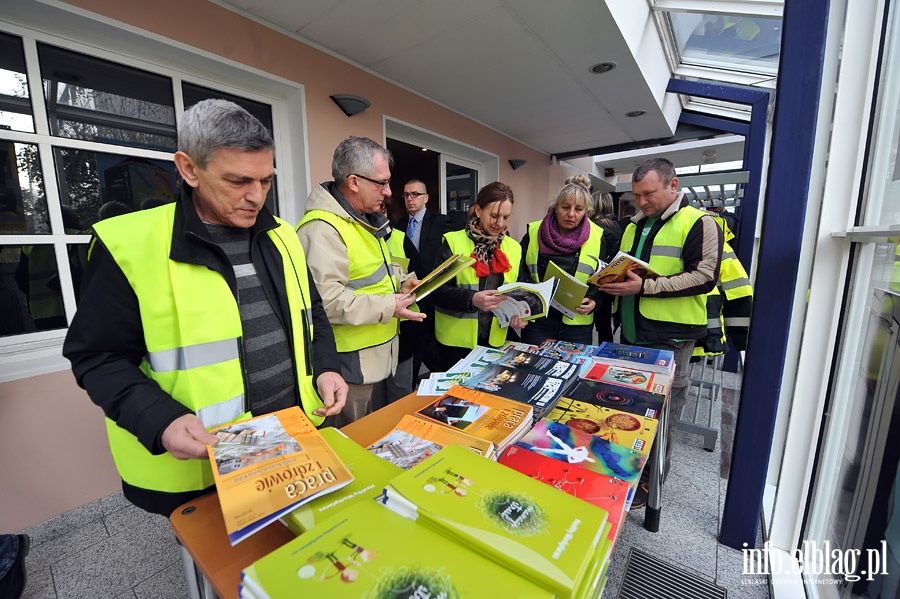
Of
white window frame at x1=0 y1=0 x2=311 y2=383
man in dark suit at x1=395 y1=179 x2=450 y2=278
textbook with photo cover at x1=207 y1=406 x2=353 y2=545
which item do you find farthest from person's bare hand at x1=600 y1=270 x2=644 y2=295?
white window frame at x1=0 y1=0 x2=311 y2=383

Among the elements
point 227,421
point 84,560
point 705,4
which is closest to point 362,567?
point 227,421

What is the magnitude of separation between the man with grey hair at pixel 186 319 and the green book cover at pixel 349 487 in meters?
0.16

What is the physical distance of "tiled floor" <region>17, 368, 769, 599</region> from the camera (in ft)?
5.49

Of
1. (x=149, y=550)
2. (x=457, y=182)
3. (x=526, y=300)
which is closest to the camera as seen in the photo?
(x=526, y=300)

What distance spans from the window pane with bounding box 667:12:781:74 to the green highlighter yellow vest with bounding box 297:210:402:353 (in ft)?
11.9

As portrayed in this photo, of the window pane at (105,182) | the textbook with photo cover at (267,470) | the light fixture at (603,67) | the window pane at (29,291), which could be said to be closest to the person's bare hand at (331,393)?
the textbook with photo cover at (267,470)

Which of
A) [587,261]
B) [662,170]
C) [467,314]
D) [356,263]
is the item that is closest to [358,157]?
[356,263]

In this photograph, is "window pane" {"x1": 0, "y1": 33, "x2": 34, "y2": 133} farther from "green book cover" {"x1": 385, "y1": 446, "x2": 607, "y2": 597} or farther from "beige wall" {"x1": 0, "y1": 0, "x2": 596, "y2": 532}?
"green book cover" {"x1": 385, "y1": 446, "x2": 607, "y2": 597}

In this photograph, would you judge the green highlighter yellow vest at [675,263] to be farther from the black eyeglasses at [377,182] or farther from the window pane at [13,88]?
the window pane at [13,88]

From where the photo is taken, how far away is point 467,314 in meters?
2.12

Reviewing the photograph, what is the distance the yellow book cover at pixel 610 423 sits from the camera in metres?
1.09

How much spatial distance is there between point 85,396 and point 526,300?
2.41 meters

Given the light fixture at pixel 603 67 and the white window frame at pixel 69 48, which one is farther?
the light fixture at pixel 603 67

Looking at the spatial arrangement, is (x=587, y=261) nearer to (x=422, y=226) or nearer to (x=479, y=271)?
(x=479, y=271)
